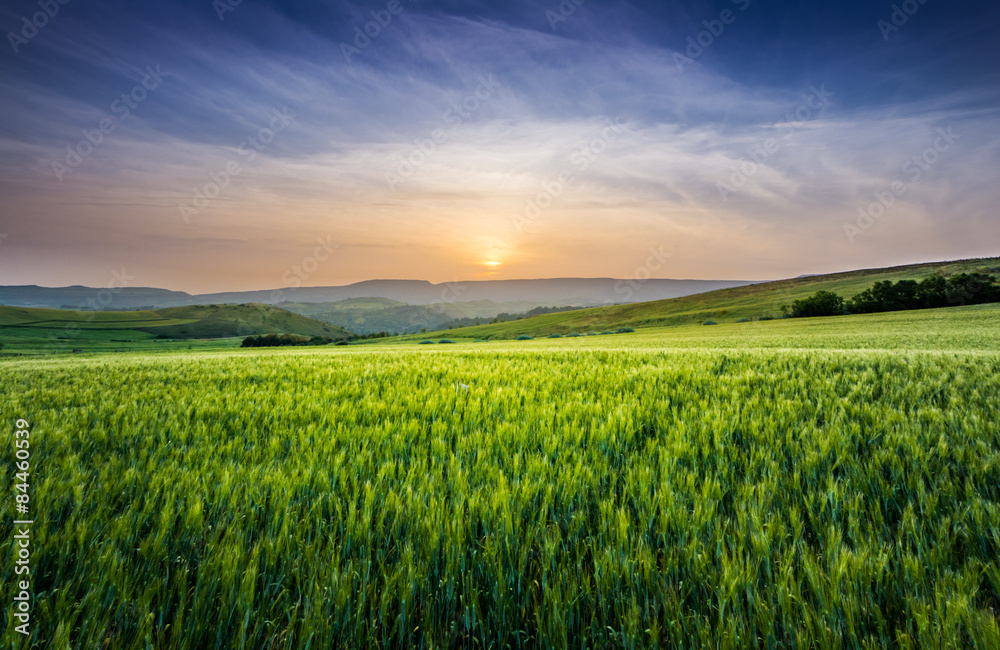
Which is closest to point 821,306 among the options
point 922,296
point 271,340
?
point 922,296

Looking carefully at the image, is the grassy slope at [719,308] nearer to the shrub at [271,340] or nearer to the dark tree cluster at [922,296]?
the dark tree cluster at [922,296]

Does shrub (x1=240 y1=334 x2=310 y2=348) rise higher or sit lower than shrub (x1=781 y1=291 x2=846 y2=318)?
lower

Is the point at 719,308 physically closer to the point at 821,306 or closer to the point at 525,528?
the point at 821,306

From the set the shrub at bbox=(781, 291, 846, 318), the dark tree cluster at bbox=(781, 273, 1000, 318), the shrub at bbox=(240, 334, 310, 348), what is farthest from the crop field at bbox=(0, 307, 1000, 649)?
the shrub at bbox=(240, 334, 310, 348)

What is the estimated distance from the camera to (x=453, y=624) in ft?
4.71

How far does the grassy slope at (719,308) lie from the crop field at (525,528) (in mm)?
75987

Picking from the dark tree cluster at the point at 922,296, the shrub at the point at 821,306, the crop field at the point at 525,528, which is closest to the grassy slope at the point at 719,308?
the shrub at the point at 821,306

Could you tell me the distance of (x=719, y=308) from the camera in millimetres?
84062

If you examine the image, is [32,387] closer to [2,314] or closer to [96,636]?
[96,636]

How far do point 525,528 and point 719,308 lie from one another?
3772 inches

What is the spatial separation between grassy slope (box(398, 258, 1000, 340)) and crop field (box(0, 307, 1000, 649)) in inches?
2992

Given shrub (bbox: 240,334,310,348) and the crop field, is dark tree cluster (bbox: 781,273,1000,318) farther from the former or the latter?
shrub (bbox: 240,334,310,348)

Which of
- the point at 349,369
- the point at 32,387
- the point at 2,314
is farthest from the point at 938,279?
the point at 2,314

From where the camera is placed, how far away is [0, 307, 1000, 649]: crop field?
138cm
